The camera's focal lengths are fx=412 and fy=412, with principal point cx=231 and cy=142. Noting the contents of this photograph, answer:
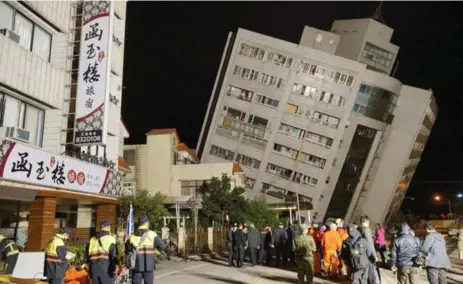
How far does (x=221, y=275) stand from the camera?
14.0 meters

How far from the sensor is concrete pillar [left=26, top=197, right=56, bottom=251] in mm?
14922

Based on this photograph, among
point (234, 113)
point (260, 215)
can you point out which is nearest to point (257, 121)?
point (234, 113)

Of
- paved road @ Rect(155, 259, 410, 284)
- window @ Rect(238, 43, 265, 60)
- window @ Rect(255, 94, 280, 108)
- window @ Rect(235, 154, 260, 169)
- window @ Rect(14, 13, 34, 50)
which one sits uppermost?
window @ Rect(238, 43, 265, 60)

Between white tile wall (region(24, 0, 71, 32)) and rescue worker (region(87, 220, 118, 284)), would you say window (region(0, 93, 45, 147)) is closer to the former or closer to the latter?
white tile wall (region(24, 0, 71, 32))

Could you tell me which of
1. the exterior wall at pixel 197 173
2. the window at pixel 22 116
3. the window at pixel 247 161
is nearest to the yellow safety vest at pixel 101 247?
the window at pixel 22 116

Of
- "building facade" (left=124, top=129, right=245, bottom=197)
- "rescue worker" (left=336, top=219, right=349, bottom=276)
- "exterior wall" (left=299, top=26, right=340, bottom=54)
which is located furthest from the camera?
"exterior wall" (left=299, top=26, right=340, bottom=54)

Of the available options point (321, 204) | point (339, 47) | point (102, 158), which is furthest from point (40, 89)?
point (339, 47)

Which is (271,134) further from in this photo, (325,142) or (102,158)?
(102,158)

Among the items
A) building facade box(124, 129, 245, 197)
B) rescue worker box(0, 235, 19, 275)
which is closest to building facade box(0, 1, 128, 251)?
rescue worker box(0, 235, 19, 275)

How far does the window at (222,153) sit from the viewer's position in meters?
54.1

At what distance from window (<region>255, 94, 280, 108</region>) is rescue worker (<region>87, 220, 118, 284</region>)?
46876 mm

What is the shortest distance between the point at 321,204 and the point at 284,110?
43.2 ft

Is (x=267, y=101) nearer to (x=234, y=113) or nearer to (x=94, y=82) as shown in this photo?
(x=234, y=113)

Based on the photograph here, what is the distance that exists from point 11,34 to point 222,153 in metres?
41.1
